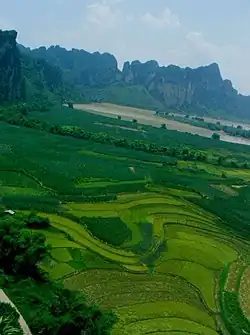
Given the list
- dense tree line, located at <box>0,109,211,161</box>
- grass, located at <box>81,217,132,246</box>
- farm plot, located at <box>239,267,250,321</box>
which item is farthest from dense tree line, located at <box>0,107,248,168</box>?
farm plot, located at <box>239,267,250,321</box>

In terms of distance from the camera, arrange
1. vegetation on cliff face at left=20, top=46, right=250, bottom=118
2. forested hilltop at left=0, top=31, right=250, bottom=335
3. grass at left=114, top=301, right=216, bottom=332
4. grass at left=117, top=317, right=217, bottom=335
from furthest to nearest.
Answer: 1. vegetation on cliff face at left=20, top=46, right=250, bottom=118
2. grass at left=114, top=301, right=216, bottom=332
3. forested hilltop at left=0, top=31, right=250, bottom=335
4. grass at left=117, top=317, right=217, bottom=335

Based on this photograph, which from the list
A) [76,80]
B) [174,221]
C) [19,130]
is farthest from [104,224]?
[76,80]

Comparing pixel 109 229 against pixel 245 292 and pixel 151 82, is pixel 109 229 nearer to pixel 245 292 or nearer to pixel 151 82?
pixel 245 292

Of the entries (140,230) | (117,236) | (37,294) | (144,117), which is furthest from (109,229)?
(144,117)

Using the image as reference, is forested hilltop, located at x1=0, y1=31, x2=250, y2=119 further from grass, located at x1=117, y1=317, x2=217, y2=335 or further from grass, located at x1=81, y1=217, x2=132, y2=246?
grass, located at x1=117, y1=317, x2=217, y2=335

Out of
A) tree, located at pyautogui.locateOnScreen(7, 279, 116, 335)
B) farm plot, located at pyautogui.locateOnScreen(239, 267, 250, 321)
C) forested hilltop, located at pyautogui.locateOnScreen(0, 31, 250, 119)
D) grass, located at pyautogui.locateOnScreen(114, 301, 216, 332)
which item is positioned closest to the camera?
tree, located at pyautogui.locateOnScreen(7, 279, 116, 335)

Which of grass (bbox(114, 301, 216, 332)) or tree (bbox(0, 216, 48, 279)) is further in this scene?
tree (bbox(0, 216, 48, 279))

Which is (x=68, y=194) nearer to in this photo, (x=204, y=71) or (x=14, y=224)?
(x=14, y=224)
